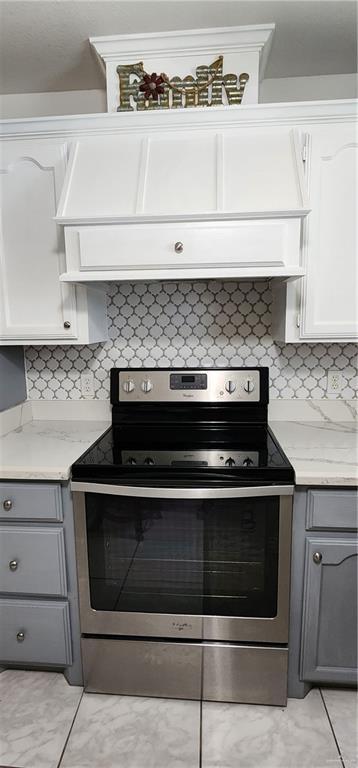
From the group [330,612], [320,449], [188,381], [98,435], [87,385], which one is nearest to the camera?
[330,612]

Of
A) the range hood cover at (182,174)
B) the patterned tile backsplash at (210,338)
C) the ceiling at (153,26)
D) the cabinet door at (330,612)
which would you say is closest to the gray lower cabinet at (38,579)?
the patterned tile backsplash at (210,338)

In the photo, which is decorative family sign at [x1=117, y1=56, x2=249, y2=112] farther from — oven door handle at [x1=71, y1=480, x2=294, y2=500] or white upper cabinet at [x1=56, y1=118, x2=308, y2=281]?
oven door handle at [x1=71, y1=480, x2=294, y2=500]

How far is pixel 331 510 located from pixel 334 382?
0.73 metres

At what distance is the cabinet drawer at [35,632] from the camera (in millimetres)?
1582

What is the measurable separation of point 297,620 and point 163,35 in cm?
227

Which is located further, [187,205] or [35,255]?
[35,255]

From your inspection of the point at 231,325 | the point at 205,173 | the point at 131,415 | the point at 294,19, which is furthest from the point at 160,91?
the point at 131,415

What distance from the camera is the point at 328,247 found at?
161 cm

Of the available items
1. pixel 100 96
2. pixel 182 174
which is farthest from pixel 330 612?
pixel 100 96

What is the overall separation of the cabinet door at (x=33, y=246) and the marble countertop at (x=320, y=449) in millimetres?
1027

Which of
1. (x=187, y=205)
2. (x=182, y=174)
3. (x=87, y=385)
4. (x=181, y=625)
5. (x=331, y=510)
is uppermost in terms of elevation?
(x=182, y=174)

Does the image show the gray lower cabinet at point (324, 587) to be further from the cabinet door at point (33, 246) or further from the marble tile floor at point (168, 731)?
the cabinet door at point (33, 246)

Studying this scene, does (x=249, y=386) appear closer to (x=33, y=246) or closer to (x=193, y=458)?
(x=193, y=458)

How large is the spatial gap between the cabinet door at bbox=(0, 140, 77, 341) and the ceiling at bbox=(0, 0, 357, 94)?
0.40 meters
